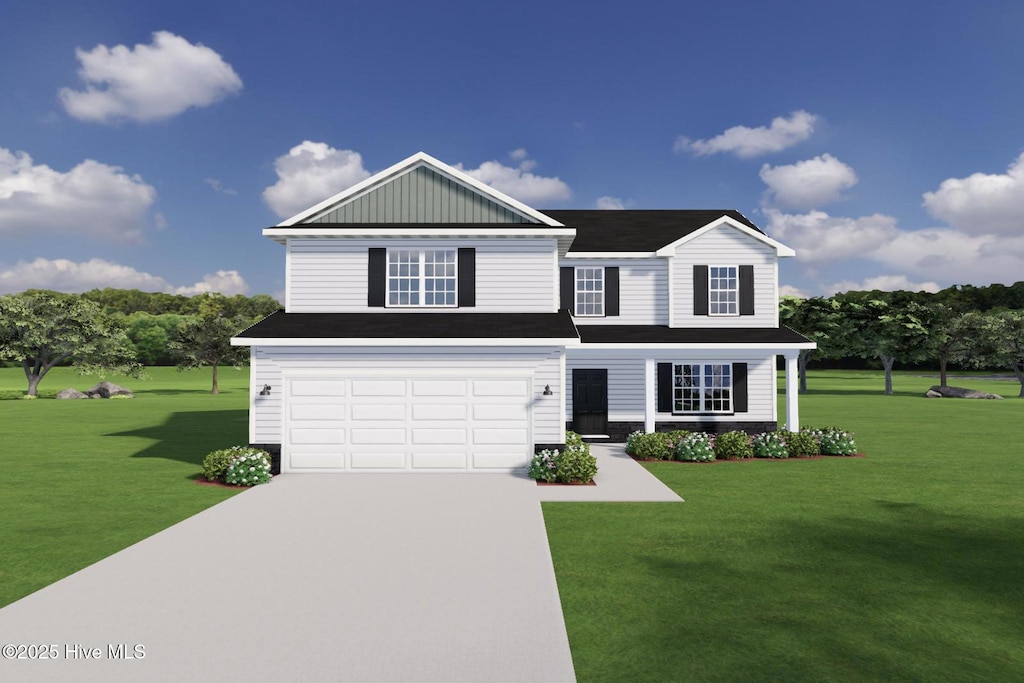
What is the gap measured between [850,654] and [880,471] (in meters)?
11.7

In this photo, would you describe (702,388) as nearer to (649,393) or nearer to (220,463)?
(649,393)

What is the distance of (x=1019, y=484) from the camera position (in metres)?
14.4

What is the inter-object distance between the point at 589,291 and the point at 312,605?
16485 mm

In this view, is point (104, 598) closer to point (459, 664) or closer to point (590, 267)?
point (459, 664)

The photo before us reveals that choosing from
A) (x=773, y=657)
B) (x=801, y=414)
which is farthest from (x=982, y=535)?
(x=801, y=414)

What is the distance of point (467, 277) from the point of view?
58.3ft

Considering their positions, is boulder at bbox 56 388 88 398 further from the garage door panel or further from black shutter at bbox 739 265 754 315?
black shutter at bbox 739 265 754 315

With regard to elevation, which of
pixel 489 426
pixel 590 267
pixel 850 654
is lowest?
pixel 850 654

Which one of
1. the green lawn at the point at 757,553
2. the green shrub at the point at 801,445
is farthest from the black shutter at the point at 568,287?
the green shrub at the point at 801,445

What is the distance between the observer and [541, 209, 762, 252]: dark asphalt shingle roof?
22500 mm

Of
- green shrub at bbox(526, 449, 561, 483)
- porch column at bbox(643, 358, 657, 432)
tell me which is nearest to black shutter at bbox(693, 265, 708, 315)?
porch column at bbox(643, 358, 657, 432)

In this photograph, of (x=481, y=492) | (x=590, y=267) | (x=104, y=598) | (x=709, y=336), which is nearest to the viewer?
(x=104, y=598)

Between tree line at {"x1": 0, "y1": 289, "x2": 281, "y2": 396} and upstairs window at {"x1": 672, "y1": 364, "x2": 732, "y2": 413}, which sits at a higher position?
tree line at {"x1": 0, "y1": 289, "x2": 281, "y2": 396}

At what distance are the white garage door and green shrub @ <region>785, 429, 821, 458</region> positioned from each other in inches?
326
